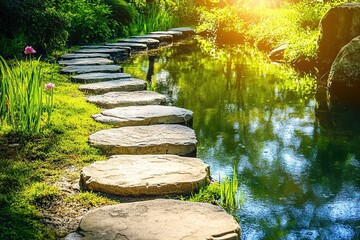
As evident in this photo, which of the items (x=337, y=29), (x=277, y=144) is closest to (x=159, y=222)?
(x=277, y=144)

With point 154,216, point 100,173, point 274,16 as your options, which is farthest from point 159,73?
point 274,16

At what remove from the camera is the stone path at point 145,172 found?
2.18m

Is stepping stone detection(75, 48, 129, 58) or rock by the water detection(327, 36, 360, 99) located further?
stepping stone detection(75, 48, 129, 58)

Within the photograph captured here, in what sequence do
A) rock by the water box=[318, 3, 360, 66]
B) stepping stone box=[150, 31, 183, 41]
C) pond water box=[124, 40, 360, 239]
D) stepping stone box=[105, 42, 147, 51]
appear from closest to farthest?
pond water box=[124, 40, 360, 239] < rock by the water box=[318, 3, 360, 66] < stepping stone box=[105, 42, 147, 51] < stepping stone box=[150, 31, 183, 41]

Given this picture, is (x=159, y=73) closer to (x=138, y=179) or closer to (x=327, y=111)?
(x=327, y=111)

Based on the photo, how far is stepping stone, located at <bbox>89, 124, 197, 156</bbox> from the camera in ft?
10.9

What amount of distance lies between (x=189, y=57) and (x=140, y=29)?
3843mm

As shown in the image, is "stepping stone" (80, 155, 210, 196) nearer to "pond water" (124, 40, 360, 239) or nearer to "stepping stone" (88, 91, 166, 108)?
"pond water" (124, 40, 360, 239)

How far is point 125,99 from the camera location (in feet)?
15.3

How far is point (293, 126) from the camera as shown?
4.73m

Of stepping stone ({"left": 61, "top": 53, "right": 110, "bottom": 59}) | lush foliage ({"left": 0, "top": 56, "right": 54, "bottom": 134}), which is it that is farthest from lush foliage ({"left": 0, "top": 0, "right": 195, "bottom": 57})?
lush foliage ({"left": 0, "top": 56, "right": 54, "bottom": 134})

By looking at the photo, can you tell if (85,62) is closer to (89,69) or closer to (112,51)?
(89,69)

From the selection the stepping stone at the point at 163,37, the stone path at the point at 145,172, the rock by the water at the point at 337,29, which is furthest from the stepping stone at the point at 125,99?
the stepping stone at the point at 163,37

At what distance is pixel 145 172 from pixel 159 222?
666 mm
